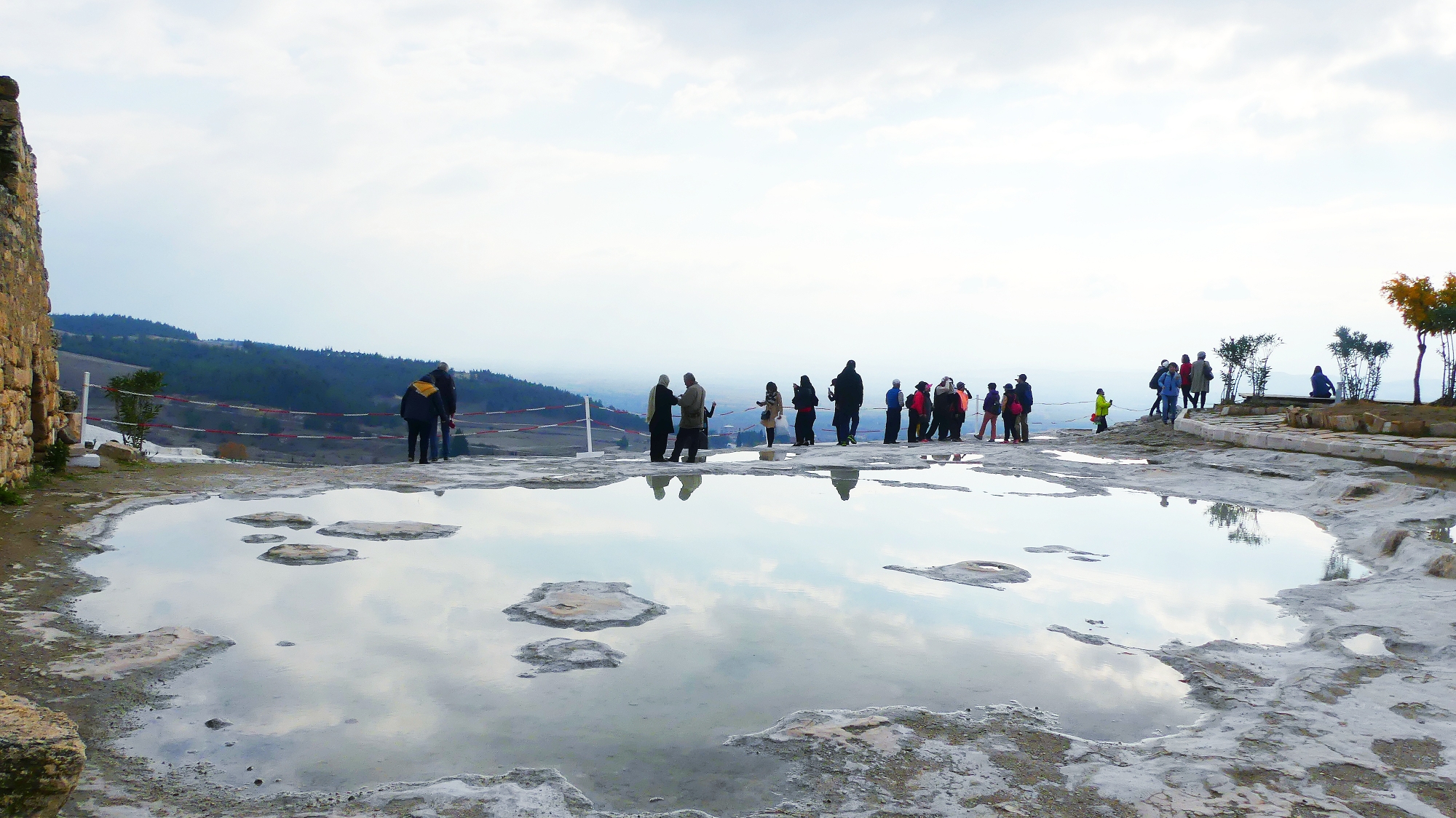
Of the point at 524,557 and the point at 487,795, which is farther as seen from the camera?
the point at 524,557

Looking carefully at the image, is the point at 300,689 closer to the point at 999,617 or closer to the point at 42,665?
the point at 42,665

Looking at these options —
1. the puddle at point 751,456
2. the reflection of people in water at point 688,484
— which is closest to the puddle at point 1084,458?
the puddle at point 751,456

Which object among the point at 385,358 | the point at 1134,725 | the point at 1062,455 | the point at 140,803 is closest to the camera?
the point at 140,803

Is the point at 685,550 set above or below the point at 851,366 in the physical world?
below

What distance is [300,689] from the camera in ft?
14.7

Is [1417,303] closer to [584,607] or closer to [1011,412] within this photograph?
[1011,412]

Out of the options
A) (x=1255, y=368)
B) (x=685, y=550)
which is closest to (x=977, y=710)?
(x=685, y=550)

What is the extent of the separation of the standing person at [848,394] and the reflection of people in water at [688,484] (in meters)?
6.43

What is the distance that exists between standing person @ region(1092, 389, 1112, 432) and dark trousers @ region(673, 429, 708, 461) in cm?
1152

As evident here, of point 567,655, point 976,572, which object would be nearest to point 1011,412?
point 976,572

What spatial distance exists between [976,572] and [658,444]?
917 centimetres

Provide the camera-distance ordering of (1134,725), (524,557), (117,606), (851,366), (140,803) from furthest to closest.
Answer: (851,366), (524,557), (117,606), (1134,725), (140,803)

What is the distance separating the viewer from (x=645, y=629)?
5.71 metres

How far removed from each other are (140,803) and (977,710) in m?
3.55
